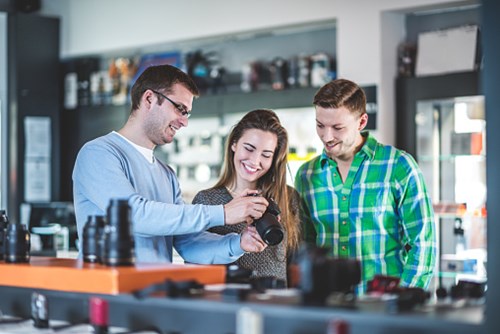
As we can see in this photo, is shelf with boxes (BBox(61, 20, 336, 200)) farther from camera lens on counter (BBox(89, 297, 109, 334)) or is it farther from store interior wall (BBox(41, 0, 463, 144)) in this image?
camera lens on counter (BBox(89, 297, 109, 334))

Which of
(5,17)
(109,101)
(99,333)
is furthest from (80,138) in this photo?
(99,333)

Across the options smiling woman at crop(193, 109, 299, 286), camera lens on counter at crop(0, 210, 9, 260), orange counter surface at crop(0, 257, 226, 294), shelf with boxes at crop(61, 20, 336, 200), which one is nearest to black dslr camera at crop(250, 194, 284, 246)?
orange counter surface at crop(0, 257, 226, 294)

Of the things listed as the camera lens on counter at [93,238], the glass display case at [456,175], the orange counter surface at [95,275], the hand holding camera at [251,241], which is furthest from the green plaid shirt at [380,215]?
the glass display case at [456,175]

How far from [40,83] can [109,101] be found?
638 mm

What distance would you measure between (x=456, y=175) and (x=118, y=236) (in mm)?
3585

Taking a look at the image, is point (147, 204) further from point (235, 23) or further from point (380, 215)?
point (235, 23)

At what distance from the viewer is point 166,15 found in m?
7.21

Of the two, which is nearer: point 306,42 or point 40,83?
point 306,42

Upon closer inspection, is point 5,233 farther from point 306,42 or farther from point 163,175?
point 306,42

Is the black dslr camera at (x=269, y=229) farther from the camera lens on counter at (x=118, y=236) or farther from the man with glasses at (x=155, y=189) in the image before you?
the camera lens on counter at (x=118, y=236)

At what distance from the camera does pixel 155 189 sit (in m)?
3.48

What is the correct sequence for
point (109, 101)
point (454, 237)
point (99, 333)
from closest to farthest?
1. point (99, 333)
2. point (454, 237)
3. point (109, 101)

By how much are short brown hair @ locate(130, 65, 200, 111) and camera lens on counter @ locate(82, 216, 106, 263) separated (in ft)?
2.36

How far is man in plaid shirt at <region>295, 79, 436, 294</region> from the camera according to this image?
357cm
